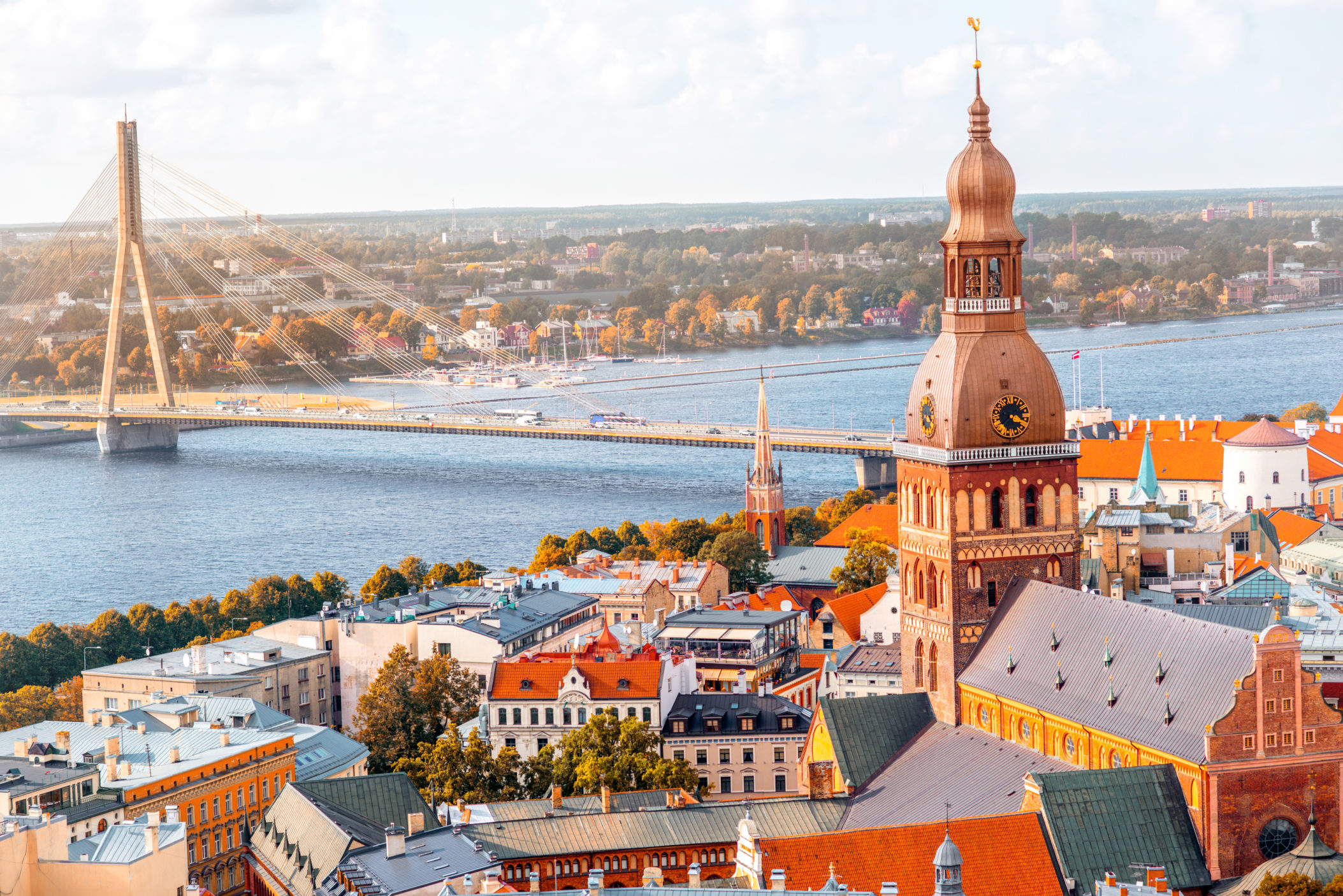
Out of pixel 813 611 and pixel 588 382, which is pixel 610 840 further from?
pixel 588 382

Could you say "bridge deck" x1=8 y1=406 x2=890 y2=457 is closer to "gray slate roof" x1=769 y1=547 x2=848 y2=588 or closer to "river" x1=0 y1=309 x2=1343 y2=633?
"river" x1=0 y1=309 x2=1343 y2=633

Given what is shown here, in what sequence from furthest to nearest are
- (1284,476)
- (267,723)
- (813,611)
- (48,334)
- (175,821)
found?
1. (48,334)
2. (1284,476)
3. (813,611)
4. (267,723)
5. (175,821)

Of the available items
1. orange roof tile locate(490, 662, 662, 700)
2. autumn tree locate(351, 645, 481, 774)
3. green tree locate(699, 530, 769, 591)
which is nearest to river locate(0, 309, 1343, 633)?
green tree locate(699, 530, 769, 591)

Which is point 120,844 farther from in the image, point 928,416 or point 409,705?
point 409,705

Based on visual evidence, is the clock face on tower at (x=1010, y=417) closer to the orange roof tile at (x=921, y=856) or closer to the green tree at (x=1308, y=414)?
the orange roof tile at (x=921, y=856)

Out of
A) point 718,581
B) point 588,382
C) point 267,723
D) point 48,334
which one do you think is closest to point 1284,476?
point 718,581

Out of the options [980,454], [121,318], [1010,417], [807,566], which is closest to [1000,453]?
[980,454]

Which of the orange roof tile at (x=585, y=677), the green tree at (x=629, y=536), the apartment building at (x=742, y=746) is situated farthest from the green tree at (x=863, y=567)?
the apartment building at (x=742, y=746)
